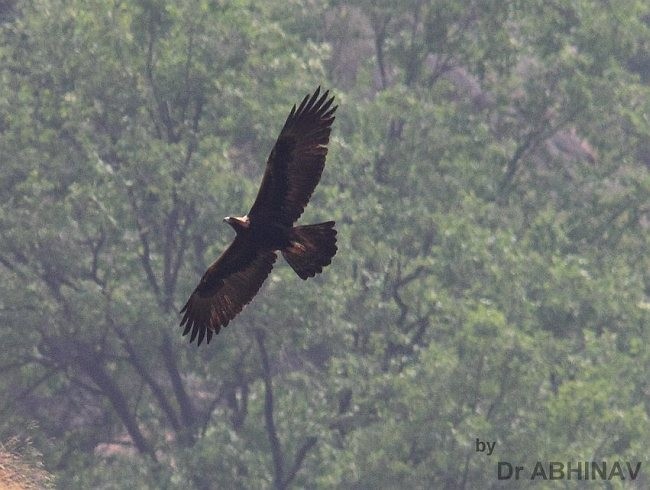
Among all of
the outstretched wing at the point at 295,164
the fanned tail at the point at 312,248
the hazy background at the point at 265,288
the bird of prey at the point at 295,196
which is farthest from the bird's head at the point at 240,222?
the hazy background at the point at 265,288

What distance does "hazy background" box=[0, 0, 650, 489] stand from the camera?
1029 inches

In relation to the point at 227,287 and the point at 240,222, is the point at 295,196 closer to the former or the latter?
the point at 240,222

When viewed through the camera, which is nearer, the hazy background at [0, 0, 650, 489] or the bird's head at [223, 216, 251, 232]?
the bird's head at [223, 216, 251, 232]

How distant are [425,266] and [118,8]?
7411 millimetres

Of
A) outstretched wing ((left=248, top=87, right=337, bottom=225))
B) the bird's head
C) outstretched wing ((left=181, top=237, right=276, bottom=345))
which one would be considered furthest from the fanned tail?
outstretched wing ((left=181, top=237, right=276, bottom=345))

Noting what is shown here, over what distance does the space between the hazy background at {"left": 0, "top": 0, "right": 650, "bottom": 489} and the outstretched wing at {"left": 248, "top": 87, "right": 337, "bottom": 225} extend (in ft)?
41.6

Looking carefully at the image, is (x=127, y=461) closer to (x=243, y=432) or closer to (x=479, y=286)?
(x=243, y=432)

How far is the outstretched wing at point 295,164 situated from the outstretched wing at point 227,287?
2.54 feet

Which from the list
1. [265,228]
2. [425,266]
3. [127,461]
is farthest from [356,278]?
[265,228]

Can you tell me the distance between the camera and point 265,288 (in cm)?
2638

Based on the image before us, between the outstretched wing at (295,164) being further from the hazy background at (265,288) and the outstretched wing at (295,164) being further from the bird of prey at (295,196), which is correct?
the hazy background at (265,288)

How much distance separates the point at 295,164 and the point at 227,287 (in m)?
1.57

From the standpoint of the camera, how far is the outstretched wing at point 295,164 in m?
13.1

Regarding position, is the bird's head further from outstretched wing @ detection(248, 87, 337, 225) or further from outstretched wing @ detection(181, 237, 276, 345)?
A: outstretched wing @ detection(181, 237, 276, 345)
